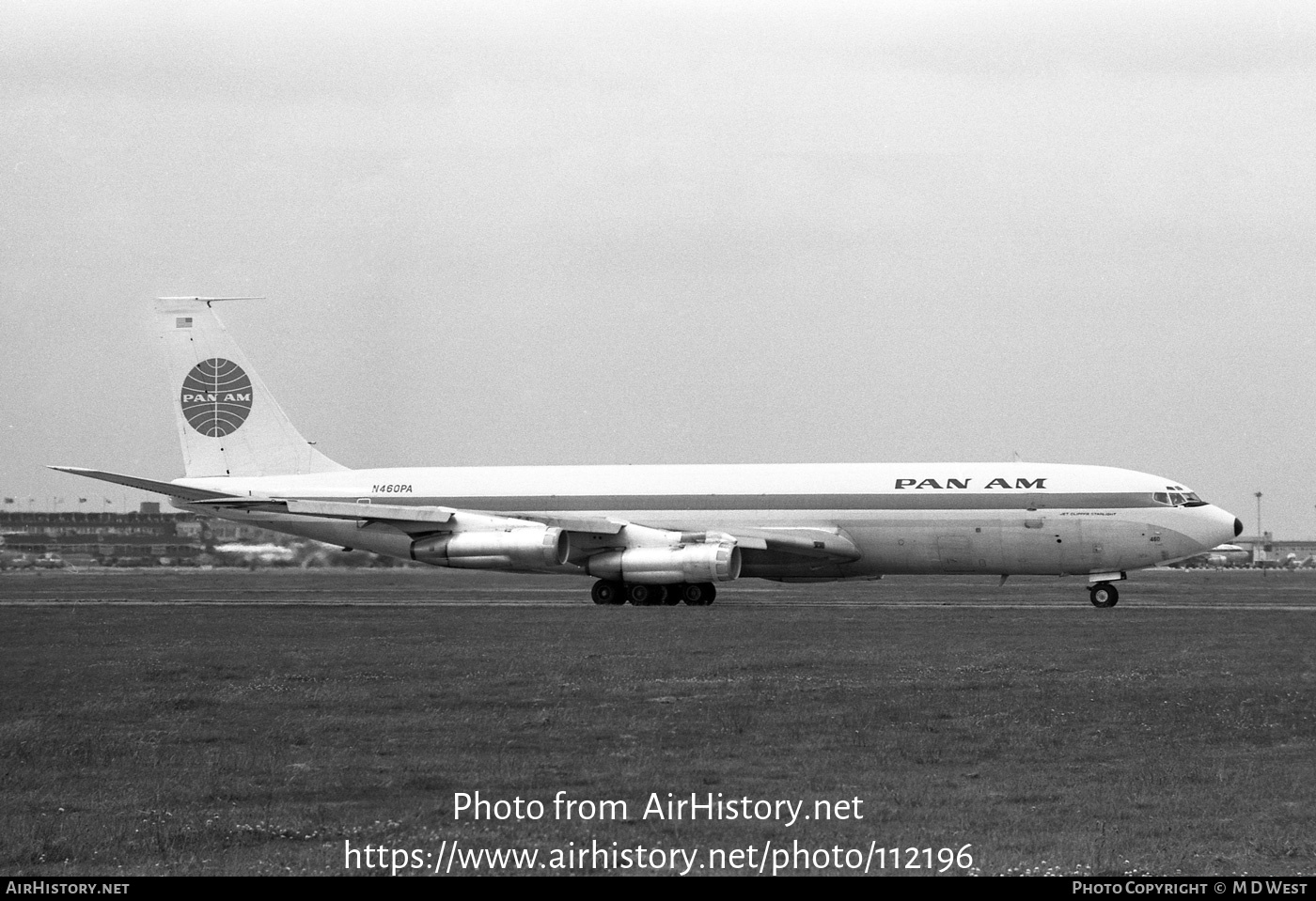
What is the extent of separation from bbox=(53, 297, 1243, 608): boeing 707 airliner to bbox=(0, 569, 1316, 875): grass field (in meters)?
8.10

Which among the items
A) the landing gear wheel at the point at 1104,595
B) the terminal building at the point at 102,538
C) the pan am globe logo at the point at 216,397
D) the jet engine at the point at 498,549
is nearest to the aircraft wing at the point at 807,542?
the jet engine at the point at 498,549

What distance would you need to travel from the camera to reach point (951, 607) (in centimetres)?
3675

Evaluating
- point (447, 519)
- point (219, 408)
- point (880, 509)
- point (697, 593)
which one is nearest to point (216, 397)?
point (219, 408)

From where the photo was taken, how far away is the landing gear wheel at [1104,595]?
3844 cm

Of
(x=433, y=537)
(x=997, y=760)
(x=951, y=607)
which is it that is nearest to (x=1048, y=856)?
(x=997, y=760)

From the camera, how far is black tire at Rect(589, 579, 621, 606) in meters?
41.1

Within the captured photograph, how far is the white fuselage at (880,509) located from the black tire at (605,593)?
0.92m

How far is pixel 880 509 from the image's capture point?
133 feet

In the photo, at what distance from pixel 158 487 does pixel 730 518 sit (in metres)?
15.2

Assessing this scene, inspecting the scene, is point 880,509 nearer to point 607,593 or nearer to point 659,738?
point 607,593

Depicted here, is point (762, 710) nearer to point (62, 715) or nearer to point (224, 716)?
point (224, 716)

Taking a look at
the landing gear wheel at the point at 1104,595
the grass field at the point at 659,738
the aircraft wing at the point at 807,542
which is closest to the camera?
the grass field at the point at 659,738

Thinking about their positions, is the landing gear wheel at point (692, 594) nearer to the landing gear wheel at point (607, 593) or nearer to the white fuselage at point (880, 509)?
the landing gear wheel at point (607, 593)

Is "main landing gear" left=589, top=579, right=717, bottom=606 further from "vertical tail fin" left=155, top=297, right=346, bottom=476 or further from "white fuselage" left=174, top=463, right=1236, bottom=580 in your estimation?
"vertical tail fin" left=155, top=297, right=346, bottom=476
